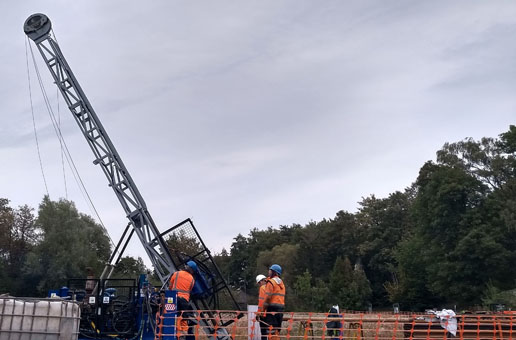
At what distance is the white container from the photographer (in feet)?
35.1

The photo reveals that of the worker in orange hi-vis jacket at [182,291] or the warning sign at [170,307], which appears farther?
the worker in orange hi-vis jacket at [182,291]

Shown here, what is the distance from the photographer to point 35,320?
1082cm

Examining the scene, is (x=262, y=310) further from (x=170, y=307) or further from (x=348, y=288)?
(x=348, y=288)

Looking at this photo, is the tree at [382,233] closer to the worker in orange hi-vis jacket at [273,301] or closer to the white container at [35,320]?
Answer: the worker in orange hi-vis jacket at [273,301]

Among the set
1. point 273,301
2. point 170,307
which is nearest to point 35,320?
point 170,307

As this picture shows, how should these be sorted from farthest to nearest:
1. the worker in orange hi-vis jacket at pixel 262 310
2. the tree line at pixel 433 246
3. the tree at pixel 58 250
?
the tree at pixel 58 250 → the tree line at pixel 433 246 → the worker in orange hi-vis jacket at pixel 262 310

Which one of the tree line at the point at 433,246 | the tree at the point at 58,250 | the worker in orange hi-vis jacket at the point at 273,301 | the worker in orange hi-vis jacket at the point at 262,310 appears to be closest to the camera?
the worker in orange hi-vis jacket at the point at 262,310

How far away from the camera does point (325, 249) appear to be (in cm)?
7012

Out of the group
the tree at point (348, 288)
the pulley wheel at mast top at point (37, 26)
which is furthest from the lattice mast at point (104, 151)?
the tree at point (348, 288)

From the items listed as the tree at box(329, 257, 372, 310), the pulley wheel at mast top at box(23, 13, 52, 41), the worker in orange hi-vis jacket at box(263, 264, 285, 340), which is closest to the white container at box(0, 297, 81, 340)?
the worker in orange hi-vis jacket at box(263, 264, 285, 340)

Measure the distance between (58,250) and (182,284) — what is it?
41648mm

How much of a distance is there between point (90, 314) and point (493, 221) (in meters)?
37.7

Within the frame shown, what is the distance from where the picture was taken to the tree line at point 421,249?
44.4 m

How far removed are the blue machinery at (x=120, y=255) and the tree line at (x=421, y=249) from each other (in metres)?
26.4
